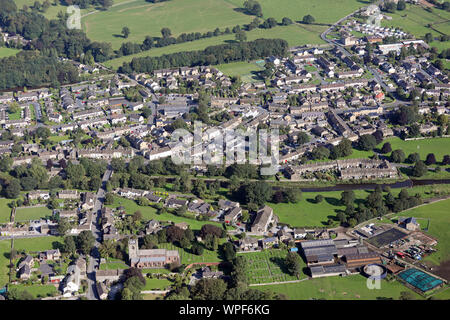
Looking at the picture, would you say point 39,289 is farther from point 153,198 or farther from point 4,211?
point 153,198

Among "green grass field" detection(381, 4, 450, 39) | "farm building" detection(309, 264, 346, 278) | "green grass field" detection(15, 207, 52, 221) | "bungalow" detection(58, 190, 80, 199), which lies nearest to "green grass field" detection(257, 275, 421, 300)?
"farm building" detection(309, 264, 346, 278)

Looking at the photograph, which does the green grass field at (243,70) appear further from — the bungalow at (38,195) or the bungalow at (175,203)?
the bungalow at (38,195)

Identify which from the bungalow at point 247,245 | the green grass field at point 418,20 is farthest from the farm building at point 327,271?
the green grass field at point 418,20

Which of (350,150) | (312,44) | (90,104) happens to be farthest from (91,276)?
(312,44)

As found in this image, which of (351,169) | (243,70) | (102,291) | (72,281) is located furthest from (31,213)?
(243,70)

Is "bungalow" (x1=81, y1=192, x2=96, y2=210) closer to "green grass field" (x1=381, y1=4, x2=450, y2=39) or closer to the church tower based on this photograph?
Answer: the church tower

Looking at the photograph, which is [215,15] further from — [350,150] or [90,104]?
[350,150]
